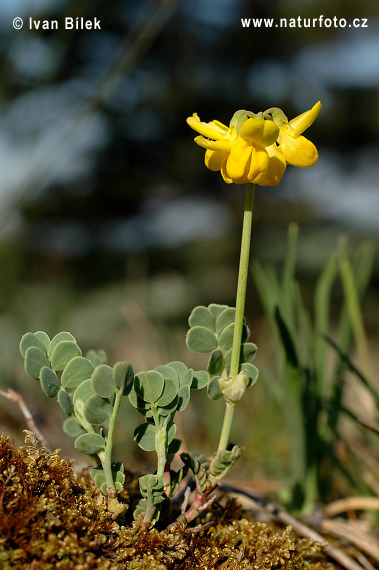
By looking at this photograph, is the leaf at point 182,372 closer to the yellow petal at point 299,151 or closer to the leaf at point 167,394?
the leaf at point 167,394

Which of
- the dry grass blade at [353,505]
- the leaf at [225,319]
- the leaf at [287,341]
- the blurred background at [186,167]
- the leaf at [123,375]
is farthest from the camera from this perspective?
the blurred background at [186,167]

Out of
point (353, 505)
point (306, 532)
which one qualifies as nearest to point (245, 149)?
point (306, 532)

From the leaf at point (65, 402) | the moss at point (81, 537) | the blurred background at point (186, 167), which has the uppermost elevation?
the blurred background at point (186, 167)

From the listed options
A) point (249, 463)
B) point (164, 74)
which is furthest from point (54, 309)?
point (164, 74)

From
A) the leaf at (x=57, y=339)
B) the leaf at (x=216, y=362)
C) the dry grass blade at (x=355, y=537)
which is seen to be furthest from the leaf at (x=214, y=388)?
the dry grass blade at (x=355, y=537)

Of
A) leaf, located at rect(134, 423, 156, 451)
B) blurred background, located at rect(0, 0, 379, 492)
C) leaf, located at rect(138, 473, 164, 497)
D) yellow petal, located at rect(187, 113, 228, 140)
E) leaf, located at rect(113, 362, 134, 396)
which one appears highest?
blurred background, located at rect(0, 0, 379, 492)

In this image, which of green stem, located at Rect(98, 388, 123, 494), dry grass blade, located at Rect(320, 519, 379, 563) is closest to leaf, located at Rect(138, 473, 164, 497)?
green stem, located at Rect(98, 388, 123, 494)

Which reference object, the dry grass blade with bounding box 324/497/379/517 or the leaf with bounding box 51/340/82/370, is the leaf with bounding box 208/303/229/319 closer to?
the leaf with bounding box 51/340/82/370

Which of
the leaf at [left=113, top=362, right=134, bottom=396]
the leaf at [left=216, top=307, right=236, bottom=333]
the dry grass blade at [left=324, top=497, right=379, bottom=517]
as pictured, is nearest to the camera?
the leaf at [left=113, top=362, right=134, bottom=396]
